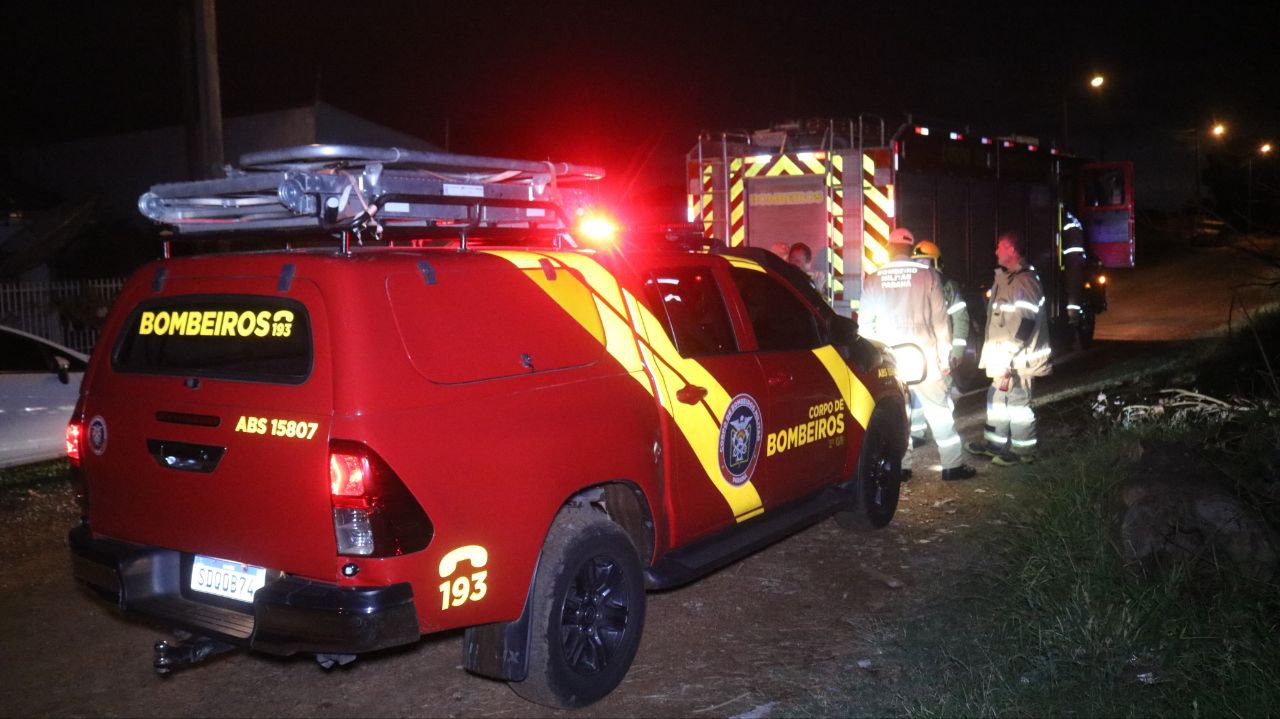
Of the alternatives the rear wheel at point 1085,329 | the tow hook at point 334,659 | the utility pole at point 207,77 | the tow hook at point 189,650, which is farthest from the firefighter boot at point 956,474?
the rear wheel at point 1085,329

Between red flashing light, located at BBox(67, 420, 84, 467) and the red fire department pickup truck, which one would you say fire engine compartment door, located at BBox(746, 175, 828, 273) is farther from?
red flashing light, located at BBox(67, 420, 84, 467)

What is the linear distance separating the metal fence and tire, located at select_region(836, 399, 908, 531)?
11.9 m

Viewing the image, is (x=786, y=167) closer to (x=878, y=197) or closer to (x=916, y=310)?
(x=878, y=197)

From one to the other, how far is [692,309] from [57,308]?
12964mm

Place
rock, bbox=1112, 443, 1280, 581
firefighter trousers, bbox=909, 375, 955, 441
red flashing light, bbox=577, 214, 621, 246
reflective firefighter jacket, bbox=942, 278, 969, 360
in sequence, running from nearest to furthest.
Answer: red flashing light, bbox=577, 214, 621, 246
rock, bbox=1112, 443, 1280, 581
reflective firefighter jacket, bbox=942, 278, 969, 360
firefighter trousers, bbox=909, 375, 955, 441

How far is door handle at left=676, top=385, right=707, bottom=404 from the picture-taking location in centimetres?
493

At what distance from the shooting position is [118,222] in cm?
2812

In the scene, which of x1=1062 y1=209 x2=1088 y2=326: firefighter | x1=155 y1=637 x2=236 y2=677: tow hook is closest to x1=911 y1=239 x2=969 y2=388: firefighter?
x1=155 y1=637 x2=236 y2=677: tow hook

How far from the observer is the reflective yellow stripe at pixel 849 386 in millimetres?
6344

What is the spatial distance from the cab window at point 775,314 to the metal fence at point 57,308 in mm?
11883

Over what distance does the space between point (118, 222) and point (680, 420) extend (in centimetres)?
2707

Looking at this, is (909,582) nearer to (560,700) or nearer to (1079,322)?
(560,700)

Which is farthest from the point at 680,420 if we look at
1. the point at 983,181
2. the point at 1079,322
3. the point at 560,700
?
the point at 1079,322

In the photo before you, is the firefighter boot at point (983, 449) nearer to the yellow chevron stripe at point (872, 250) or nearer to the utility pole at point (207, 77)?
the yellow chevron stripe at point (872, 250)
